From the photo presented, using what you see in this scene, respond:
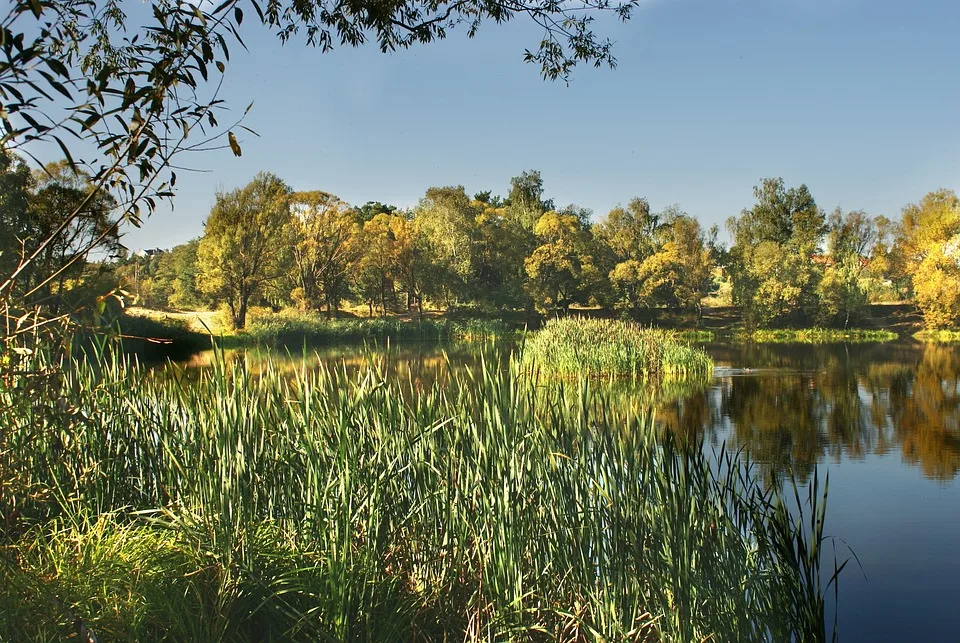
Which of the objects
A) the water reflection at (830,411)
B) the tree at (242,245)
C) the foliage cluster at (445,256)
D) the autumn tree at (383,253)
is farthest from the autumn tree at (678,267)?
the tree at (242,245)

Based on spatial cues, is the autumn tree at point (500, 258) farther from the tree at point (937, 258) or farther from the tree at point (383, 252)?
the tree at point (937, 258)

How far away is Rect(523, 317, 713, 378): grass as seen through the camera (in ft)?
54.0

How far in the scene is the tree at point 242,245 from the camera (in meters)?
31.7

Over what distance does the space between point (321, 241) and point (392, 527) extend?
3277 centimetres

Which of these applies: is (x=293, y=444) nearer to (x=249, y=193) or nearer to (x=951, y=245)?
(x=249, y=193)

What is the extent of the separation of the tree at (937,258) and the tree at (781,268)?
460cm

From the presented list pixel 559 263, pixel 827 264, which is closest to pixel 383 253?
pixel 559 263

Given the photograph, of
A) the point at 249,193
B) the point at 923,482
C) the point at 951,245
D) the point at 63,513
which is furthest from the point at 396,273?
the point at 63,513

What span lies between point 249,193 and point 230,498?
103 feet

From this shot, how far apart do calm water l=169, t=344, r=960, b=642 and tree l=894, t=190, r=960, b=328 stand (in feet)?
40.6

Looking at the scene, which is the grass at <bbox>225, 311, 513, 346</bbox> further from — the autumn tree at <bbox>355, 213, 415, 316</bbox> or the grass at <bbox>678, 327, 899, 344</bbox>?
the grass at <bbox>678, 327, 899, 344</bbox>

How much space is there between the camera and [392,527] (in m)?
3.71

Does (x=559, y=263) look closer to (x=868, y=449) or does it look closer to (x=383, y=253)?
(x=383, y=253)

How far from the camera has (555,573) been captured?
3.78m
